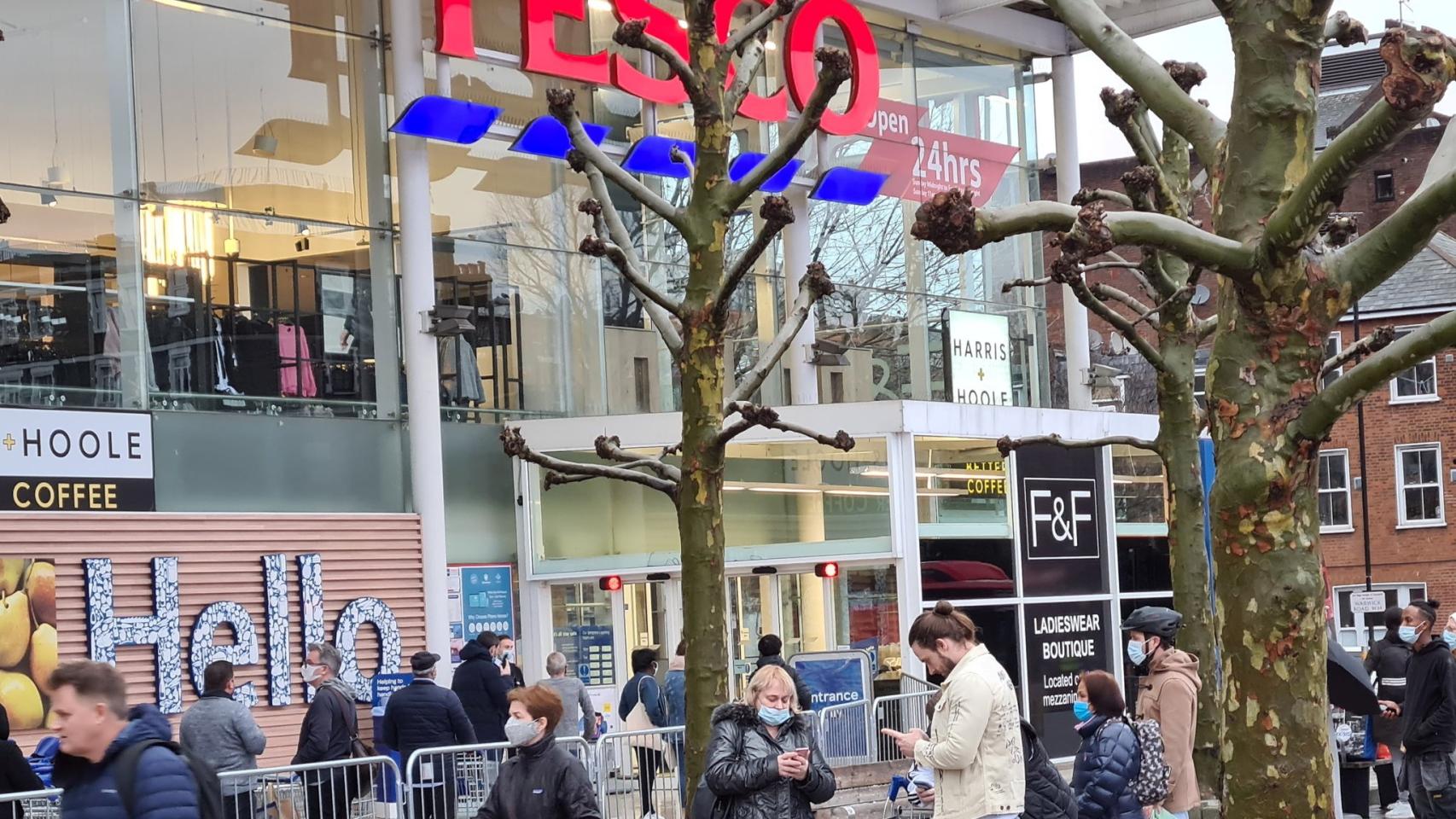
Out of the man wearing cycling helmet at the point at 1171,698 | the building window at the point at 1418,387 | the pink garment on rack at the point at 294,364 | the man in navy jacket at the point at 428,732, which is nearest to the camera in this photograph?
the man wearing cycling helmet at the point at 1171,698

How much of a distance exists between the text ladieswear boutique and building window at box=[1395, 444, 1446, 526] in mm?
39437

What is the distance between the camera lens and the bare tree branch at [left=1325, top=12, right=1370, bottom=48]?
909 cm

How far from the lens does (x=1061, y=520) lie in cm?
2483

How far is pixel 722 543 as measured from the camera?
36.9ft

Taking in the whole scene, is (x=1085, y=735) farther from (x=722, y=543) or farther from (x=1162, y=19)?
(x=1162, y=19)

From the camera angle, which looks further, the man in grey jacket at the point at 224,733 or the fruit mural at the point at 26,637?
the fruit mural at the point at 26,637

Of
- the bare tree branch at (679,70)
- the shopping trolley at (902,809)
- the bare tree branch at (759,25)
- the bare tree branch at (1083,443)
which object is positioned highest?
the bare tree branch at (759,25)

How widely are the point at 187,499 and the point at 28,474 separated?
202cm

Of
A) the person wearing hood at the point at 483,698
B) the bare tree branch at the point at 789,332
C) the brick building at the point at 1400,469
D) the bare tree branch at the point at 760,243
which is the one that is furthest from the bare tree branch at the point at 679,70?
the brick building at the point at 1400,469

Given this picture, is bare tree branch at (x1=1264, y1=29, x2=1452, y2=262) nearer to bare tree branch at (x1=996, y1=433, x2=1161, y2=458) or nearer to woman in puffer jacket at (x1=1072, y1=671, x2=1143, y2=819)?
woman in puffer jacket at (x1=1072, y1=671, x2=1143, y2=819)

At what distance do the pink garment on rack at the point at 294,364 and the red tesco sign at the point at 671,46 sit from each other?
3614mm

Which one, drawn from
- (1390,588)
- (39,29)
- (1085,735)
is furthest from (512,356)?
(1390,588)

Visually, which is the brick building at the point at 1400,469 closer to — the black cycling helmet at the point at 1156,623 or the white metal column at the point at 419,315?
the white metal column at the point at 419,315

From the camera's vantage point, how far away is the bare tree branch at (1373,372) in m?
6.30
